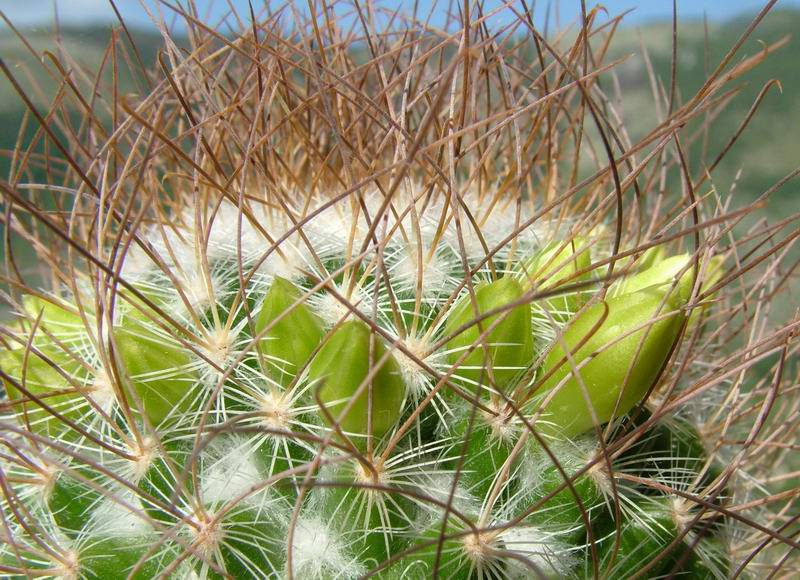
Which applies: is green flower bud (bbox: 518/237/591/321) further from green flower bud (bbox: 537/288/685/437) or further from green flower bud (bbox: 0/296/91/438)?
green flower bud (bbox: 0/296/91/438)

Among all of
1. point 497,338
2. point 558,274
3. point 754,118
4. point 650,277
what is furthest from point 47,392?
point 754,118

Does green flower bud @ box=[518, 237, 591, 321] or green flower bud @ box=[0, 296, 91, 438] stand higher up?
green flower bud @ box=[518, 237, 591, 321]

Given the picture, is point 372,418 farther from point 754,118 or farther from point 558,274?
point 754,118

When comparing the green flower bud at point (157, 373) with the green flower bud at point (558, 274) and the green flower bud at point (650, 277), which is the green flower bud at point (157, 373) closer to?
the green flower bud at point (558, 274)

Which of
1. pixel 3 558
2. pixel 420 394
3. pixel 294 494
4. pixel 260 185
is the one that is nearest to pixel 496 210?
pixel 260 185

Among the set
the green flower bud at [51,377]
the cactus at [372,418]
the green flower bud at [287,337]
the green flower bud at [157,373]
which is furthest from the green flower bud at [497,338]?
the green flower bud at [51,377]

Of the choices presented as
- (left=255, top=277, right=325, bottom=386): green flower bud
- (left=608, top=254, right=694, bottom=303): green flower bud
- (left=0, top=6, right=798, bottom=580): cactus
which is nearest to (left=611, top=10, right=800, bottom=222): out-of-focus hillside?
(left=608, top=254, right=694, bottom=303): green flower bud

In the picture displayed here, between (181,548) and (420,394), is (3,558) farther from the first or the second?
(420,394)
